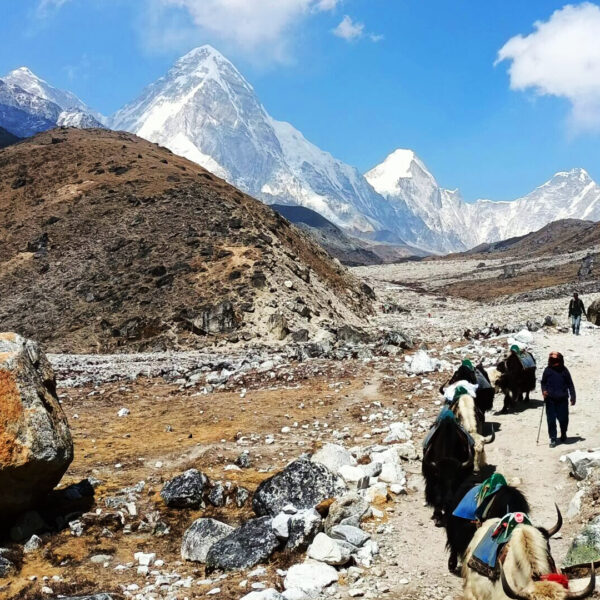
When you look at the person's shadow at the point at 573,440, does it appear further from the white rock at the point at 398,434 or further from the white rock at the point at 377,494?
the white rock at the point at 377,494

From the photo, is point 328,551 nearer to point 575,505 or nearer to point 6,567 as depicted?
point 575,505

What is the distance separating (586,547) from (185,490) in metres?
5.97

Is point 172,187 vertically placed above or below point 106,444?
above

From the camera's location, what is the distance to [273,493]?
873 centimetres

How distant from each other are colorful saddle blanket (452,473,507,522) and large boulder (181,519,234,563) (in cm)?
344

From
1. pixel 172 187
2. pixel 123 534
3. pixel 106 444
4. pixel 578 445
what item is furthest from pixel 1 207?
pixel 578 445

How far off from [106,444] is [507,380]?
9128 millimetres

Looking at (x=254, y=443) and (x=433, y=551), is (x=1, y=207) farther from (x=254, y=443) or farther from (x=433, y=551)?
(x=433, y=551)

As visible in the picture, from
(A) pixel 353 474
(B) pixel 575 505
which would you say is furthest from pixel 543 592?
(A) pixel 353 474

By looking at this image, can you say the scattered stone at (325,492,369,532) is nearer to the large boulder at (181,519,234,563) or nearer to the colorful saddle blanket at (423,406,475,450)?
the colorful saddle blanket at (423,406,475,450)

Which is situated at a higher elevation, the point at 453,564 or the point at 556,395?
the point at 556,395

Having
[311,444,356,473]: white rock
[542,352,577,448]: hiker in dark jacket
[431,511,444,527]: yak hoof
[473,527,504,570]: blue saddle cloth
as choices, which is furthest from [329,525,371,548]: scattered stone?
Result: [542,352,577,448]: hiker in dark jacket

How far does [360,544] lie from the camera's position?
23.6ft

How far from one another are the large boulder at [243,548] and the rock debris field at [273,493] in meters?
0.02
